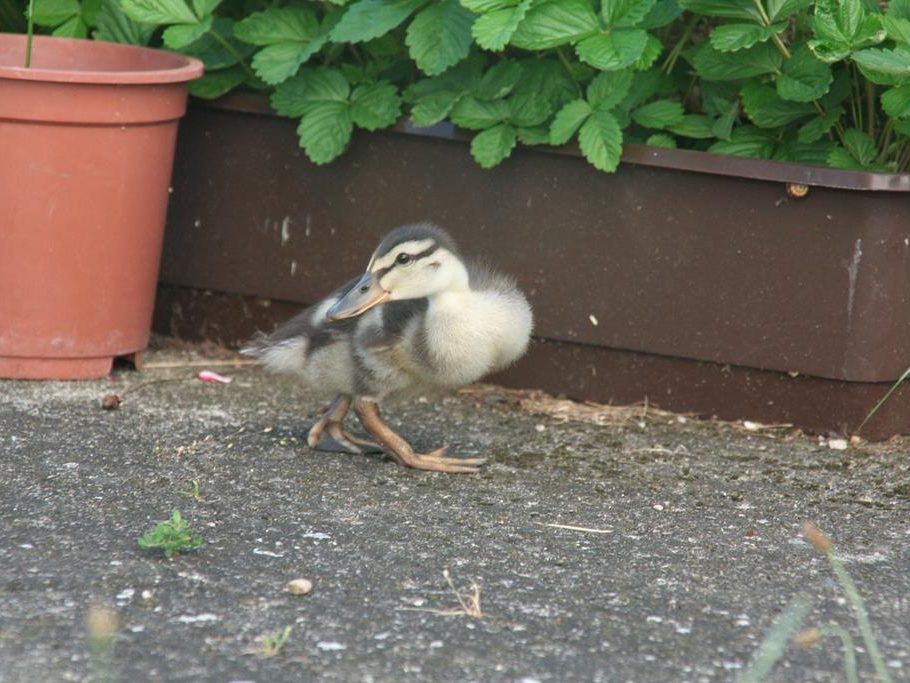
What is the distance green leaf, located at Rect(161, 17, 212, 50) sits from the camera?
19.1ft

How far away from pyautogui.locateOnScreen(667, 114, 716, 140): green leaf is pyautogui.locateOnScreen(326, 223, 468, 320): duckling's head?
4.14 feet

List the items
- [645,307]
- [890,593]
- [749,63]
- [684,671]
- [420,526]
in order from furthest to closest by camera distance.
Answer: [645,307] < [749,63] < [420,526] < [890,593] < [684,671]

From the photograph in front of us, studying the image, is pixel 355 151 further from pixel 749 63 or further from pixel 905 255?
pixel 905 255

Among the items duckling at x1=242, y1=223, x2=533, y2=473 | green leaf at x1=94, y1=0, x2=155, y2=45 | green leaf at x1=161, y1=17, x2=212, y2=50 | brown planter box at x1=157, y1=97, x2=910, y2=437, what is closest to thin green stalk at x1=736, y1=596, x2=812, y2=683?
duckling at x1=242, y1=223, x2=533, y2=473

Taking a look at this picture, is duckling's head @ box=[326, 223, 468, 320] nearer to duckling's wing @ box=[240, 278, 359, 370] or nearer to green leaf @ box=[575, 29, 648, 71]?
duckling's wing @ box=[240, 278, 359, 370]

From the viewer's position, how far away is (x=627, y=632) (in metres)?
3.62

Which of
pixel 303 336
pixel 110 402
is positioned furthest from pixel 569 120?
pixel 110 402

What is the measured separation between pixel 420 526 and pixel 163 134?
7.58 ft

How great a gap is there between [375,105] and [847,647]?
3244 millimetres

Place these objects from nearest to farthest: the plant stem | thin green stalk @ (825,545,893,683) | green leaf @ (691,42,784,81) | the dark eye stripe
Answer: thin green stalk @ (825,545,893,683) → the dark eye stripe → green leaf @ (691,42,784,81) → the plant stem

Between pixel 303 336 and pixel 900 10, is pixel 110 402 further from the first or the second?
pixel 900 10

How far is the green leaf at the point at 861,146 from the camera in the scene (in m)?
5.45

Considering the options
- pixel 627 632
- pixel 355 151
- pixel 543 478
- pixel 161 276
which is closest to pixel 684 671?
pixel 627 632

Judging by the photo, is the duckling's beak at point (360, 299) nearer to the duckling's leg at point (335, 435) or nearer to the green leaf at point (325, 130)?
the duckling's leg at point (335, 435)
